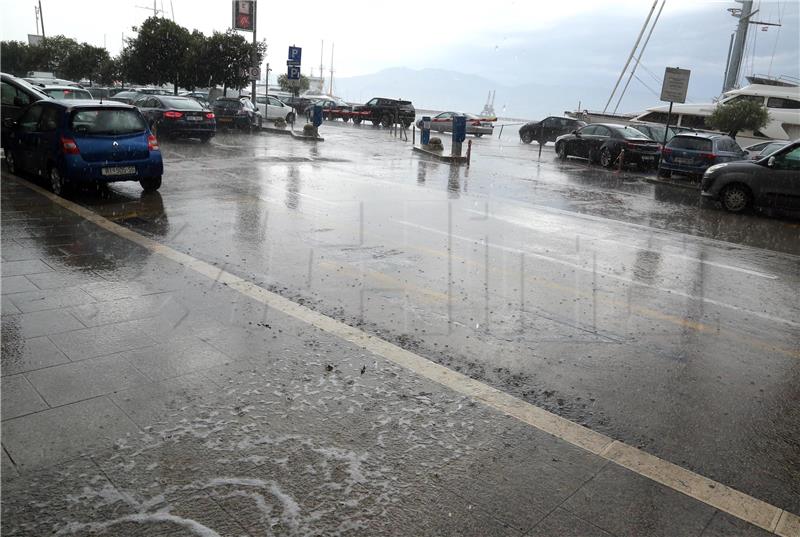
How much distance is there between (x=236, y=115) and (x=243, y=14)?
7575 millimetres

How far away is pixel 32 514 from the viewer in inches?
108

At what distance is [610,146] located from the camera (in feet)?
69.1

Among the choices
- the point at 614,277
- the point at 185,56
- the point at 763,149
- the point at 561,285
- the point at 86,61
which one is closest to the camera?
the point at 561,285

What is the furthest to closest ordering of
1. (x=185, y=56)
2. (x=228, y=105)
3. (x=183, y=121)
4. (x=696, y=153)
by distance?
(x=185, y=56) < (x=228, y=105) < (x=183, y=121) < (x=696, y=153)

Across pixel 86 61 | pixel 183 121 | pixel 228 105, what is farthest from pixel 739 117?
pixel 86 61

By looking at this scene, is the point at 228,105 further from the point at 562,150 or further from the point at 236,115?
the point at 562,150

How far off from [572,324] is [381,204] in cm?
619

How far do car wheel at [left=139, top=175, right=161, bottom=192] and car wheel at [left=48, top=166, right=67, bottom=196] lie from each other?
128cm

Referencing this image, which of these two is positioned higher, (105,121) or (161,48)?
(161,48)

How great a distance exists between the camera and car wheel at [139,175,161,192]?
35.9 ft

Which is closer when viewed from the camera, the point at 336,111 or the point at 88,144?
the point at 88,144

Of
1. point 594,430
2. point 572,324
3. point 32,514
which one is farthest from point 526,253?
point 32,514

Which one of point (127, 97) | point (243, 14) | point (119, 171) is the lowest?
point (119, 171)

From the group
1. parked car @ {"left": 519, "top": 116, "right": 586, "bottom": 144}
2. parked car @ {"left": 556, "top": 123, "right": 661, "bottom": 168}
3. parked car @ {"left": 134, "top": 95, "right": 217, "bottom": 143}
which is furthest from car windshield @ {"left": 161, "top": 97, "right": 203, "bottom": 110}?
parked car @ {"left": 519, "top": 116, "right": 586, "bottom": 144}
